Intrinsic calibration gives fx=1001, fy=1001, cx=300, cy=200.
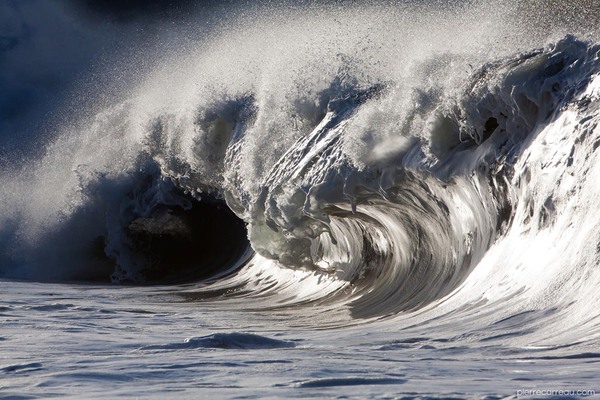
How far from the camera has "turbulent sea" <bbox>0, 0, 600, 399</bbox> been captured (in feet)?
14.1

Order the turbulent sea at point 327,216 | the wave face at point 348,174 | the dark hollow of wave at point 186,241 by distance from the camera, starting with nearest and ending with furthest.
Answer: the turbulent sea at point 327,216 → the wave face at point 348,174 → the dark hollow of wave at point 186,241

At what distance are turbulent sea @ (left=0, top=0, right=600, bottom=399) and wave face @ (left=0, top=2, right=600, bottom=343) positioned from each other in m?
0.03

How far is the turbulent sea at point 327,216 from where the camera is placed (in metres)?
4.30

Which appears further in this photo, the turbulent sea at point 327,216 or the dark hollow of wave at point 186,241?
the dark hollow of wave at point 186,241

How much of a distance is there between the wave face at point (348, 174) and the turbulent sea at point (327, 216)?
0.09 feet

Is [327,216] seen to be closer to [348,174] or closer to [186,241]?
[348,174]

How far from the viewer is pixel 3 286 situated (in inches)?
441

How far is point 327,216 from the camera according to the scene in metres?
9.85

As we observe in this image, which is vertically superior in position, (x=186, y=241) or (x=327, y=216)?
(x=186, y=241)

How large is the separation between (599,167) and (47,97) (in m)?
25.4

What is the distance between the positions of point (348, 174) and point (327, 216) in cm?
86

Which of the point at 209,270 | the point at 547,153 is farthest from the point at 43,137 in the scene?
the point at 547,153

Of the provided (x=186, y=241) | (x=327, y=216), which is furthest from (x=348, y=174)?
(x=186, y=241)

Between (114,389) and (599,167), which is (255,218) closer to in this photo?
(599,167)
